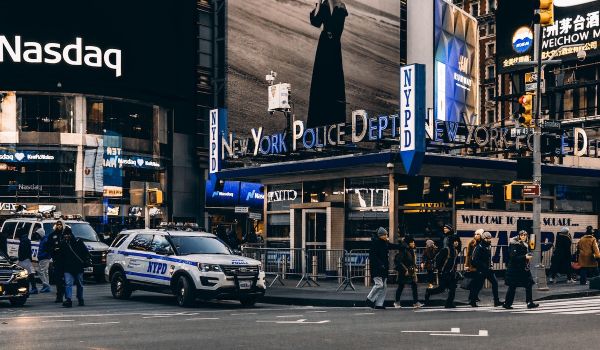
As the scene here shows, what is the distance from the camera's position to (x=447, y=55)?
48938 millimetres

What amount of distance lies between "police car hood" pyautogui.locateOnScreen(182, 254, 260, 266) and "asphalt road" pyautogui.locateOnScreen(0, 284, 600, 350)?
3.46 feet

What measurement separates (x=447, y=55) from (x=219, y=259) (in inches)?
1216

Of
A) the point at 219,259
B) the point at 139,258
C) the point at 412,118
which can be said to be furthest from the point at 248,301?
the point at 412,118

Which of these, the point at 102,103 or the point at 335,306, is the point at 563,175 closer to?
the point at 335,306

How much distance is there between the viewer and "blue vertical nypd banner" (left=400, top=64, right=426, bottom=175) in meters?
25.8

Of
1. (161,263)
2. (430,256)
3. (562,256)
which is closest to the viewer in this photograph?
(161,263)

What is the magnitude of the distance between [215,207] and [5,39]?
17544 millimetres

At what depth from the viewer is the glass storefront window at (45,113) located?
5372 centimetres

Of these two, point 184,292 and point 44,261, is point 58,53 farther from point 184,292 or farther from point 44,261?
point 184,292

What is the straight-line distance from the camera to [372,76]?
70562mm

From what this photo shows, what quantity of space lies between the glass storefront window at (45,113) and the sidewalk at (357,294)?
31168 mm

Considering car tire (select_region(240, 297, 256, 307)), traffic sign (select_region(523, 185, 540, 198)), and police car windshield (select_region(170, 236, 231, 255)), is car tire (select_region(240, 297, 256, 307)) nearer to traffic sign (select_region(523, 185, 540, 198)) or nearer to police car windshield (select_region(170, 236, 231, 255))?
police car windshield (select_region(170, 236, 231, 255))

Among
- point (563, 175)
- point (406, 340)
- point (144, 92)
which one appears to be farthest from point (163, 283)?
point (144, 92)

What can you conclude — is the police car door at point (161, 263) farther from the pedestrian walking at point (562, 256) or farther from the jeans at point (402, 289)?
the pedestrian walking at point (562, 256)
